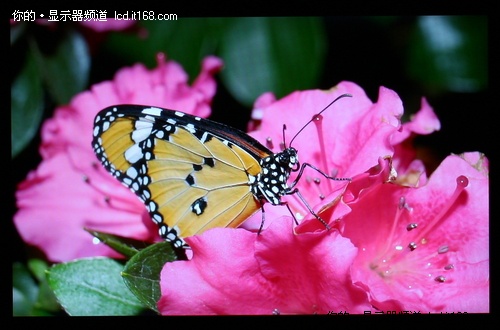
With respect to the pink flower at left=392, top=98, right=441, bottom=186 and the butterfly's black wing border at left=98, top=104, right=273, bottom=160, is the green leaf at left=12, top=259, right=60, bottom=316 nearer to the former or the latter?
the butterfly's black wing border at left=98, top=104, right=273, bottom=160

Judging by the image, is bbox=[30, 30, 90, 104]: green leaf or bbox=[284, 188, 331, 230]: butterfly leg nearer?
bbox=[284, 188, 331, 230]: butterfly leg

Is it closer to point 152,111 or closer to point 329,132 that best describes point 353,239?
point 329,132

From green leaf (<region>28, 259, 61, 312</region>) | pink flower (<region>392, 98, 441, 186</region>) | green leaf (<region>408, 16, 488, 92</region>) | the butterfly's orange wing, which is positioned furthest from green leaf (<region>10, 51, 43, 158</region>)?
green leaf (<region>408, 16, 488, 92</region>)

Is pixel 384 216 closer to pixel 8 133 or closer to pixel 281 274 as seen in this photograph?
pixel 281 274

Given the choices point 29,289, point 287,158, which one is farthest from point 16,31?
point 287,158

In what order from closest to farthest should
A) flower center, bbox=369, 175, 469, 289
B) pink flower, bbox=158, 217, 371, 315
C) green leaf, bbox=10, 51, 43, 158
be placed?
pink flower, bbox=158, 217, 371, 315, flower center, bbox=369, 175, 469, 289, green leaf, bbox=10, 51, 43, 158

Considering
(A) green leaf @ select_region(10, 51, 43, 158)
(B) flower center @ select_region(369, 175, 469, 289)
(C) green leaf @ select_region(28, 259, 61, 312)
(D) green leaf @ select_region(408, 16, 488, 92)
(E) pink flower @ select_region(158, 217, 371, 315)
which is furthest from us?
(D) green leaf @ select_region(408, 16, 488, 92)

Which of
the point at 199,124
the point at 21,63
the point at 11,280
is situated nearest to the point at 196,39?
the point at 21,63
